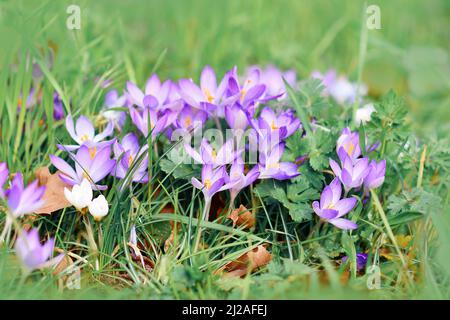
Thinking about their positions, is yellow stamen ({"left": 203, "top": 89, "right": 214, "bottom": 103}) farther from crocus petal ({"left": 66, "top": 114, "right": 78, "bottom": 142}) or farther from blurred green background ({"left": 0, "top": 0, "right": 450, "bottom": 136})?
blurred green background ({"left": 0, "top": 0, "right": 450, "bottom": 136})

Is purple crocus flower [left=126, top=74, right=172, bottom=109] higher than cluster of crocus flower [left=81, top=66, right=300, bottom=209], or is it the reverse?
purple crocus flower [left=126, top=74, right=172, bottom=109]

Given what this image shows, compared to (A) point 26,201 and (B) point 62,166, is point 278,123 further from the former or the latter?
(A) point 26,201

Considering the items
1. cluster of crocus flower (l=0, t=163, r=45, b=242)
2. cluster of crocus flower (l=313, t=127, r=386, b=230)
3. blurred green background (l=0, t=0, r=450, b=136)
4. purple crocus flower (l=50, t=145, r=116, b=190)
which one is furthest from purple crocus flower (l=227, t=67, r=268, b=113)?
blurred green background (l=0, t=0, r=450, b=136)

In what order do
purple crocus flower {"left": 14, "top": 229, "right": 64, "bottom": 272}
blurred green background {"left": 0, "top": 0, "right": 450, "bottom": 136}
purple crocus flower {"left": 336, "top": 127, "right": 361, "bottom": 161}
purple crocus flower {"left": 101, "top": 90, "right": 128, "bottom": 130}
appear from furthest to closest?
blurred green background {"left": 0, "top": 0, "right": 450, "bottom": 136} → purple crocus flower {"left": 101, "top": 90, "right": 128, "bottom": 130} → purple crocus flower {"left": 336, "top": 127, "right": 361, "bottom": 161} → purple crocus flower {"left": 14, "top": 229, "right": 64, "bottom": 272}

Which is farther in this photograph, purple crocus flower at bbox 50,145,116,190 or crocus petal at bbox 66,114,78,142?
crocus petal at bbox 66,114,78,142

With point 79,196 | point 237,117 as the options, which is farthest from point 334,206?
point 79,196

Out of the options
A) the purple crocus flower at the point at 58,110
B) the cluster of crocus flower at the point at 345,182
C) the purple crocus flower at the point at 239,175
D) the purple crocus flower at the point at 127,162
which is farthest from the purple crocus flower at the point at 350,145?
the purple crocus flower at the point at 58,110

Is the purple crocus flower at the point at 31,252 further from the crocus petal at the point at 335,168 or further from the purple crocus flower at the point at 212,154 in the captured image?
the crocus petal at the point at 335,168
